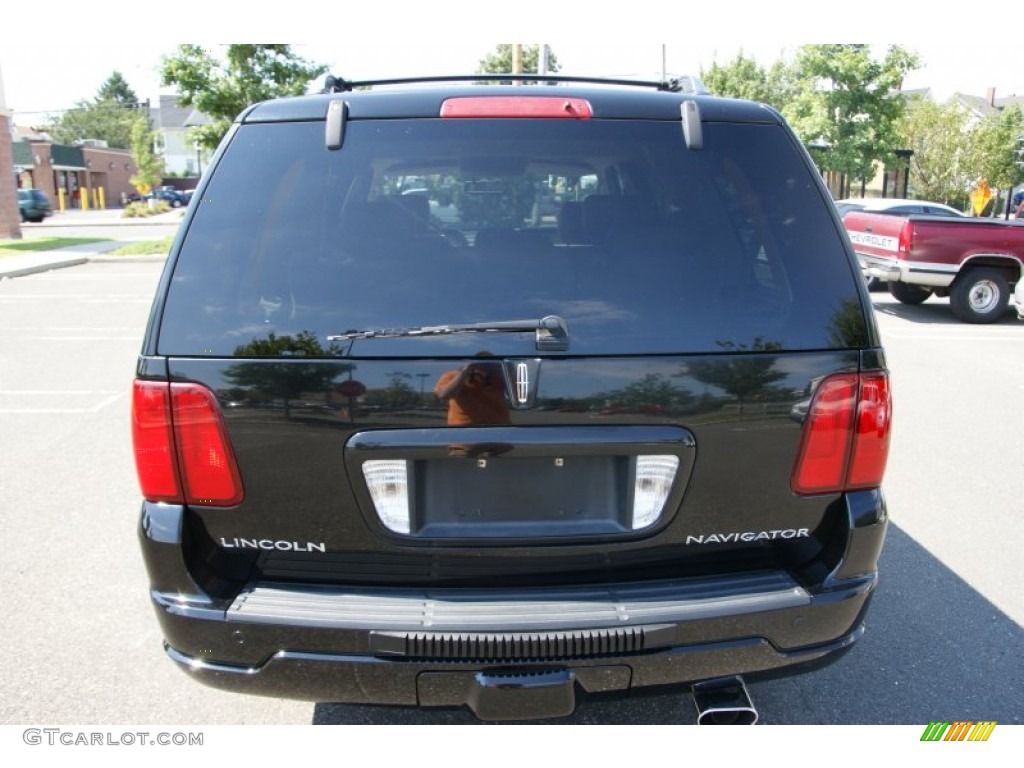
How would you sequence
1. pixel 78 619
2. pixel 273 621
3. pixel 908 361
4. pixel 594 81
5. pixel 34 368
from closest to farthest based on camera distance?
1. pixel 273 621
2. pixel 594 81
3. pixel 78 619
4. pixel 34 368
5. pixel 908 361

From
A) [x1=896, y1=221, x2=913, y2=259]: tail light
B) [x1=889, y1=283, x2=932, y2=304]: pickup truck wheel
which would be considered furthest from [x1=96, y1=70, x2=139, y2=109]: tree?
[x1=896, y1=221, x2=913, y2=259]: tail light

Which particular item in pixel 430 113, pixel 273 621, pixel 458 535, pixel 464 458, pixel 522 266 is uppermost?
pixel 430 113

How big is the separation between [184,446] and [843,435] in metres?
1.77

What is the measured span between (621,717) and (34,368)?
7607 mm

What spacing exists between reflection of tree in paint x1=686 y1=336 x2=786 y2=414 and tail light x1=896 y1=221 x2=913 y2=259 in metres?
10.8

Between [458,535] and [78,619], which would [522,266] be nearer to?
[458,535]

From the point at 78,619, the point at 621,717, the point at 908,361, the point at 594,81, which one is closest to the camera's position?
the point at 621,717

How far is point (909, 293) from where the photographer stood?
1322 centimetres

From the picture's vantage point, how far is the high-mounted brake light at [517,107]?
7.27 ft

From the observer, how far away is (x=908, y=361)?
29.2ft

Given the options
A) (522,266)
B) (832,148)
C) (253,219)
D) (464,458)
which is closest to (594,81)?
(522,266)

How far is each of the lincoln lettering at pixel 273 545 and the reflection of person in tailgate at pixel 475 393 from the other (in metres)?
0.51

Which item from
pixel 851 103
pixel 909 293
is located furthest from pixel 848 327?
pixel 851 103

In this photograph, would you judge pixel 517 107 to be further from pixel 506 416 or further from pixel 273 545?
pixel 273 545
